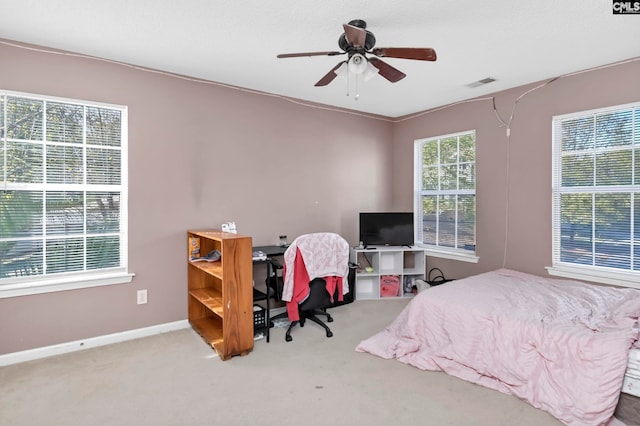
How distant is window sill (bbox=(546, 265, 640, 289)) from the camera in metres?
3.11

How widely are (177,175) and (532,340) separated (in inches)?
130

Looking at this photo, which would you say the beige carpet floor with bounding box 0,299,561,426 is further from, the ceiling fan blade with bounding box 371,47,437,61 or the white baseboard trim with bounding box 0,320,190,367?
the ceiling fan blade with bounding box 371,47,437,61

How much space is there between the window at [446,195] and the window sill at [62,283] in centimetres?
376

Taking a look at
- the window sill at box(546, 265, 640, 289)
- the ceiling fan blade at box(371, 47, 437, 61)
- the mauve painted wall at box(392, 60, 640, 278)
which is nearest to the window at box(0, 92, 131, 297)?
the ceiling fan blade at box(371, 47, 437, 61)

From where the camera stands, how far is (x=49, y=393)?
232cm

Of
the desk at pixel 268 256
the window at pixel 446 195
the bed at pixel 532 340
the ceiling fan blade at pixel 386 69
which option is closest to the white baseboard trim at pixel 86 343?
the desk at pixel 268 256

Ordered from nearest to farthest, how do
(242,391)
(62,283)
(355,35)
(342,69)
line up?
(355,35) → (242,391) → (342,69) → (62,283)

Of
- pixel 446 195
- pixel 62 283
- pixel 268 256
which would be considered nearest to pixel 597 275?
pixel 446 195

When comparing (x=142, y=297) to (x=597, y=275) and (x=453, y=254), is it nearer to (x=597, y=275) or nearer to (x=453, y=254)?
(x=453, y=254)

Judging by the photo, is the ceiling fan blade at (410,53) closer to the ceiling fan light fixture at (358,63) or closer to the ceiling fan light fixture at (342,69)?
the ceiling fan light fixture at (358,63)

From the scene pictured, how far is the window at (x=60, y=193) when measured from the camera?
276 cm

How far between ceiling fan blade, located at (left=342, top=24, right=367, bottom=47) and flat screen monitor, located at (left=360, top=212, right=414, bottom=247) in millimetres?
2732

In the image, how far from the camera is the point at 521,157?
3.83 m

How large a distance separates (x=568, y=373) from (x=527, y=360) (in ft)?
0.76
